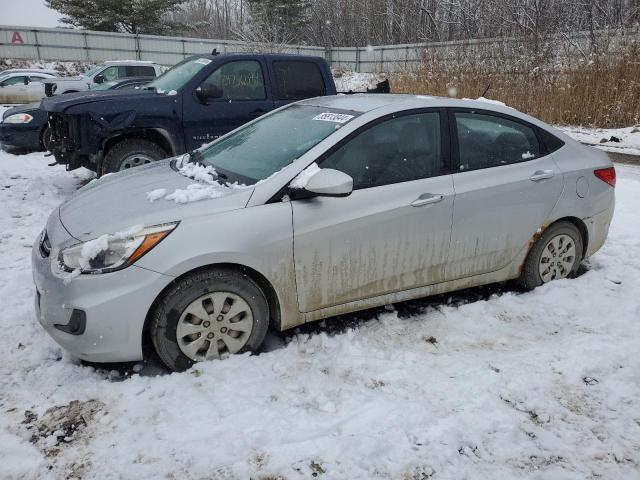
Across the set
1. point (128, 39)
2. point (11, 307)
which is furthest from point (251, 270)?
point (128, 39)

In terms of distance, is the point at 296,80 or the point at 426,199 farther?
the point at 296,80

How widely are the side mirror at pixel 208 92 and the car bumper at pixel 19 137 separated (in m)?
3.86

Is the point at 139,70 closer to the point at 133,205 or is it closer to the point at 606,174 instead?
the point at 133,205

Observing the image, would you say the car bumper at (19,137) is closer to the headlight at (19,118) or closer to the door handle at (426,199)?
the headlight at (19,118)

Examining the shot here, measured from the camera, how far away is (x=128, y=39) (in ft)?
102

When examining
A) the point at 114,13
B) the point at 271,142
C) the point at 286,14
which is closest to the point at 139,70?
the point at 271,142

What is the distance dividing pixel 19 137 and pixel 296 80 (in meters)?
5.12

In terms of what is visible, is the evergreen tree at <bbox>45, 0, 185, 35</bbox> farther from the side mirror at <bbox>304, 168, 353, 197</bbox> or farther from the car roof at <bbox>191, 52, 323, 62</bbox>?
the side mirror at <bbox>304, 168, 353, 197</bbox>

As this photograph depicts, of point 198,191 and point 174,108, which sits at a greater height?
point 174,108

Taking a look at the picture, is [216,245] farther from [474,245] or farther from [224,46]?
[224,46]

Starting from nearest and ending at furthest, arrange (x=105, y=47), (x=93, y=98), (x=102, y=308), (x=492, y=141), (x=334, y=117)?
(x=102, y=308)
(x=334, y=117)
(x=492, y=141)
(x=93, y=98)
(x=105, y=47)

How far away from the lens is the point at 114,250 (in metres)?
2.83

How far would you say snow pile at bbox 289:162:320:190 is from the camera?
10.2ft

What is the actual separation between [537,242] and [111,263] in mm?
3146
